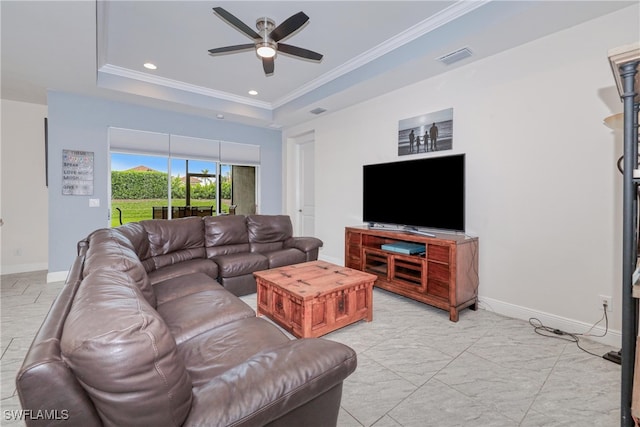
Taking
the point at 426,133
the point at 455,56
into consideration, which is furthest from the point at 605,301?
the point at 455,56

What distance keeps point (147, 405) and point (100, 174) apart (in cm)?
483

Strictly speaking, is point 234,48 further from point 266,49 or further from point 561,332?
point 561,332

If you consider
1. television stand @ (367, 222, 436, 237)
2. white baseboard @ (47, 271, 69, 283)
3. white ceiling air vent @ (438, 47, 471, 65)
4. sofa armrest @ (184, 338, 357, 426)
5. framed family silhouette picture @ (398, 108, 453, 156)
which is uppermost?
white ceiling air vent @ (438, 47, 471, 65)

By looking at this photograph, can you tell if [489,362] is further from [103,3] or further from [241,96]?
[241,96]

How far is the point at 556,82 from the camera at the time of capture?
258cm

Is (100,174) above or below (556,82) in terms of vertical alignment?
below

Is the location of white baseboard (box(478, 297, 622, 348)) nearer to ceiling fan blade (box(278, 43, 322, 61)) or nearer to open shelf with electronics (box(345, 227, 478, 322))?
open shelf with electronics (box(345, 227, 478, 322))

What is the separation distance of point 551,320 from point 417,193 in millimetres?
1725

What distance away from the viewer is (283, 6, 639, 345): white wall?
2.35 metres

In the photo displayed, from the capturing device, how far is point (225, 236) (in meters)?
3.81

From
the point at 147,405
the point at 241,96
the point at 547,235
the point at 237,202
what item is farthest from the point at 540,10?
the point at 237,202

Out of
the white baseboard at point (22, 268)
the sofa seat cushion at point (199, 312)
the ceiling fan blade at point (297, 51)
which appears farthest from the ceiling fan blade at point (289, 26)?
the white baseboard at point (22, 268)

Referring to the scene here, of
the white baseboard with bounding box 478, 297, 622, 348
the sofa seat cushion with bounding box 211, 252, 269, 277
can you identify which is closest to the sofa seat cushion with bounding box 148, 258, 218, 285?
the sofa seat cushion with bounding box 211, 252, 269, 277

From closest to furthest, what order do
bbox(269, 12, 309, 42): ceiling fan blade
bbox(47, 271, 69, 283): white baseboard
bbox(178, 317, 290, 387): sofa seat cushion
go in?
bbox(178, 317, 290, 387): sofa seat cushion
bbox(269, 12, 309, 42): ceiling fan blade
bbox(47, 271, 69, 283): white baseboard
